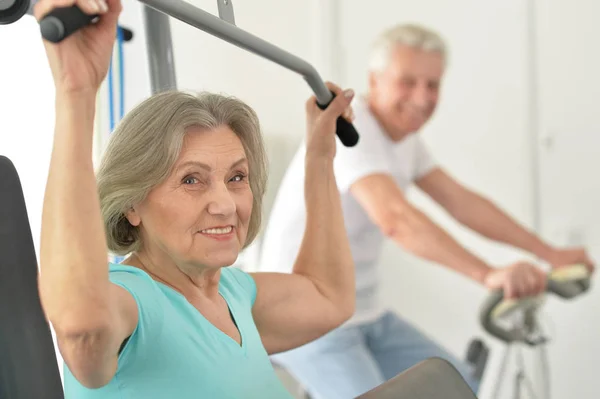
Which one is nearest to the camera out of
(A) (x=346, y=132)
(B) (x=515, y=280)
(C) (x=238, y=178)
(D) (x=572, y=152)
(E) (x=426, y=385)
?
(C) (x=238, y=178)

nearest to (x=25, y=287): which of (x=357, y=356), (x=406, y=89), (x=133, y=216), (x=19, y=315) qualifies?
(x=19, y=315)

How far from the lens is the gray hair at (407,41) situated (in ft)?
7.44

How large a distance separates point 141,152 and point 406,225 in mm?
1140

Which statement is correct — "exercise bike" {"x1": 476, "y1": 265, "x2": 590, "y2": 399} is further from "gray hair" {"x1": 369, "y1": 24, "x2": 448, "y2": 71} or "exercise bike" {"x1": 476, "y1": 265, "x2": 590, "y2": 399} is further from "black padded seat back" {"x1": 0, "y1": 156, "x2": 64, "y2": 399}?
"black padded seat back" {"x1": 0, "y1": 156, "x2": 64, "y2": 399}

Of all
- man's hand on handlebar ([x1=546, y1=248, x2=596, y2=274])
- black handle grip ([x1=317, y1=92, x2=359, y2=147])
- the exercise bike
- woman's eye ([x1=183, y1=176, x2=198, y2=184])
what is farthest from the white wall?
woman's eye ([x1=183, y1=176, x2=198, y2=184])

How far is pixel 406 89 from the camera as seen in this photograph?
89.0 inches

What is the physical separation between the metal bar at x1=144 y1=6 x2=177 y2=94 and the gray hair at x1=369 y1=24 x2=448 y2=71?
3.38 ft

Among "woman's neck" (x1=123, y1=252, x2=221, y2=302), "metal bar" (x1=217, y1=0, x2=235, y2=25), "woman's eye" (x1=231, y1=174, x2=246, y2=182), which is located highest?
"metal bar" (x1=217, y1=0, x2=235, y2=25)

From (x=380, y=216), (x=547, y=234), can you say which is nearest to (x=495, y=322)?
(x=380, y=216)

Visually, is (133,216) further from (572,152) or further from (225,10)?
(572,152)

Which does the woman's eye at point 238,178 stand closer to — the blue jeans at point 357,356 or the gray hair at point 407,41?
the blue jeans at point 357,356

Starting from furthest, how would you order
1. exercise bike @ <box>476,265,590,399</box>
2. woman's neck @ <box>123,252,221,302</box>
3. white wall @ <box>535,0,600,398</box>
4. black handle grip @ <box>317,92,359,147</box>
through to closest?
white wall @ <box>535,0,600,398</box>, exercise bike @ <box>476,265,590,399</box>, black handle grip @ <box>317,92,359,147</box>, woman's neck @ <box>123,252,221,302</box>

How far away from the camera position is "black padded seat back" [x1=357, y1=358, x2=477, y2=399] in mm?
1103

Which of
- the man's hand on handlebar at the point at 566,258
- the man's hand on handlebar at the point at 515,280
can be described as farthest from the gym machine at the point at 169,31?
the man's hand on handlebar at the point at 566,258
